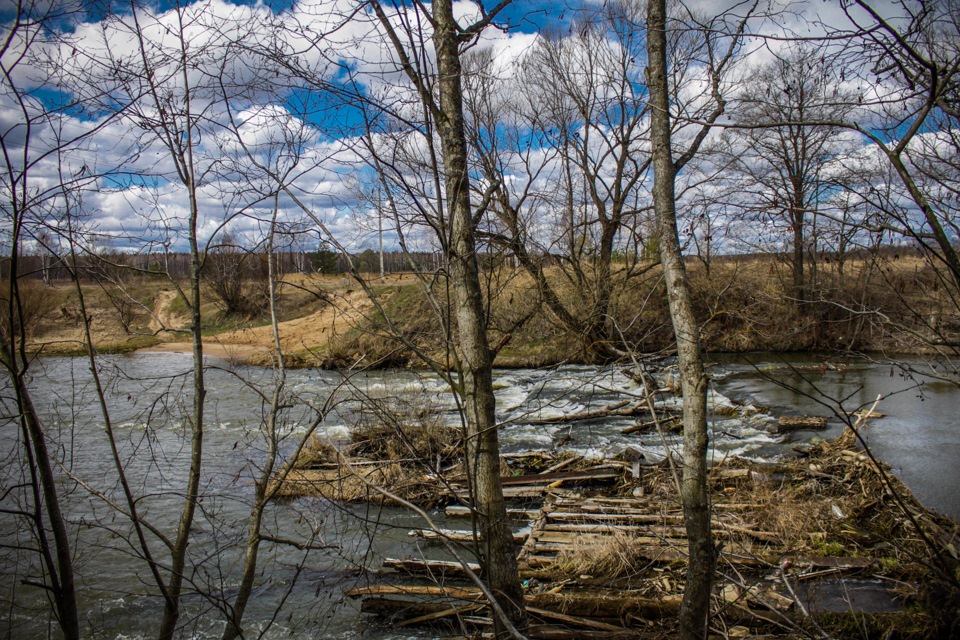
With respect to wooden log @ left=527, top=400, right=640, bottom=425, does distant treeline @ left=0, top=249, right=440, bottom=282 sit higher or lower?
higher

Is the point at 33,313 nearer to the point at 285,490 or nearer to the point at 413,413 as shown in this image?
the point at 285,490

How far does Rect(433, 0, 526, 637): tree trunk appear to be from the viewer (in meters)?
3.53

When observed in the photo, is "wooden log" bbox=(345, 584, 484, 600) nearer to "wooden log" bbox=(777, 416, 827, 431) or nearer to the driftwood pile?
the driftwood pile

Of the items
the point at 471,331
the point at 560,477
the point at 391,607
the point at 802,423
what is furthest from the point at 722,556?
the point at 802,423

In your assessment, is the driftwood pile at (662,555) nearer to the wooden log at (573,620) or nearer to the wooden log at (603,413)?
the wooden log at (573,620)

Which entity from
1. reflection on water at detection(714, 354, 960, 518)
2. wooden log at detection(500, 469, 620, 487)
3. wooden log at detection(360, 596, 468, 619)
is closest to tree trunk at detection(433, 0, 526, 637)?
wooden log at detection(360, 596, 468, 619)

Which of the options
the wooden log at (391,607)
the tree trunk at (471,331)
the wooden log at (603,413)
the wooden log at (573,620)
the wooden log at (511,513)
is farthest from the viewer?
the wooden log at (603,413)

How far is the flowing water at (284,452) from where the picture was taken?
4.69m

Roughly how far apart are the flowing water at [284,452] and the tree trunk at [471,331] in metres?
0.32

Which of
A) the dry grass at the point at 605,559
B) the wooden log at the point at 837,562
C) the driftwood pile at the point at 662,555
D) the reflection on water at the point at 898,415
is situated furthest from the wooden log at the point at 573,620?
the reflection on water at the point at 898,415

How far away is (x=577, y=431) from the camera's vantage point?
1255 centimetres

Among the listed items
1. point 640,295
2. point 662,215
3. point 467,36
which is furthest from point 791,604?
point 640,295

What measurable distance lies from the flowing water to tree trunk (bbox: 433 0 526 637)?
32cm

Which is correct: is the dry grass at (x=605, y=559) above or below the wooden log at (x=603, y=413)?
below
